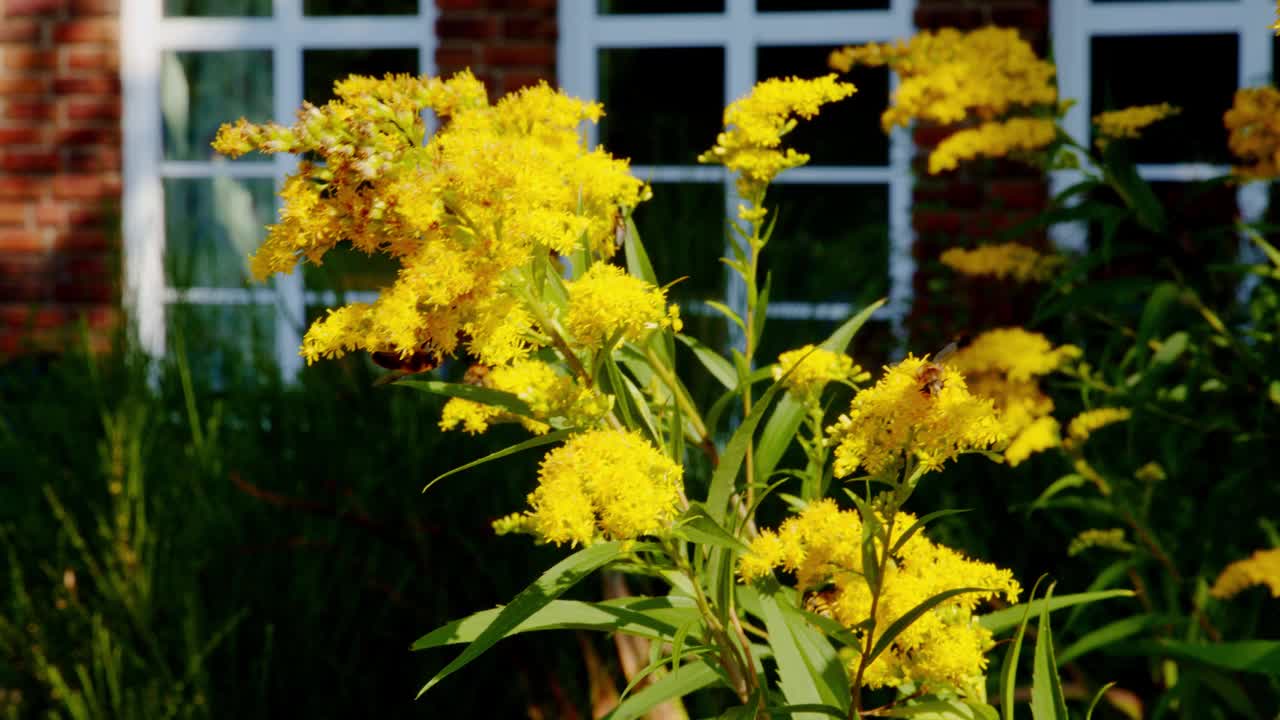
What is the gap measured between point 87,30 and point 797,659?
3523mm

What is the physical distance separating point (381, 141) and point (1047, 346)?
4.04 feet

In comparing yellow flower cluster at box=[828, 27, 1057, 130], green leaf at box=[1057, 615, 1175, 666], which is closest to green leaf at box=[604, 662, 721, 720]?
green leaf at box=[1057, 615, 1175, 666]

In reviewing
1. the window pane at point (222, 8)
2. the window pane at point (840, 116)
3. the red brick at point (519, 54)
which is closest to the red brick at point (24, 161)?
the window pane at point (222, 8)

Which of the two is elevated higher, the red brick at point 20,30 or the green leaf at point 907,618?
the red brick at point 20,30

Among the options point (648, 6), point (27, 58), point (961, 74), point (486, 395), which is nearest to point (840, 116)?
point (648, 6)

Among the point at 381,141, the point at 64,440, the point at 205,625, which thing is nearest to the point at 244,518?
the point at 205,625

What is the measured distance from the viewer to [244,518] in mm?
2350

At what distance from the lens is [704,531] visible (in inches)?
32.9

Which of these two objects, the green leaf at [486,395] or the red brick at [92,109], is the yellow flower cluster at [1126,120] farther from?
the red brick at [92,109]

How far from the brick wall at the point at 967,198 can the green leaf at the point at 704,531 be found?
7.88ft

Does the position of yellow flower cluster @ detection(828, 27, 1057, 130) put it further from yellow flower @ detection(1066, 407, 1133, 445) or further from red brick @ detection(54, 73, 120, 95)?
red brick @ detection(54, 73, 120, 95)

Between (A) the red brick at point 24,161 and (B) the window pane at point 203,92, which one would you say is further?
(B) the window pane at point 203,92

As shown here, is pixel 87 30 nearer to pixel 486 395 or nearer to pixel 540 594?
pixel 486 395

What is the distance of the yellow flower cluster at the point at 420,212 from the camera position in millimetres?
828
